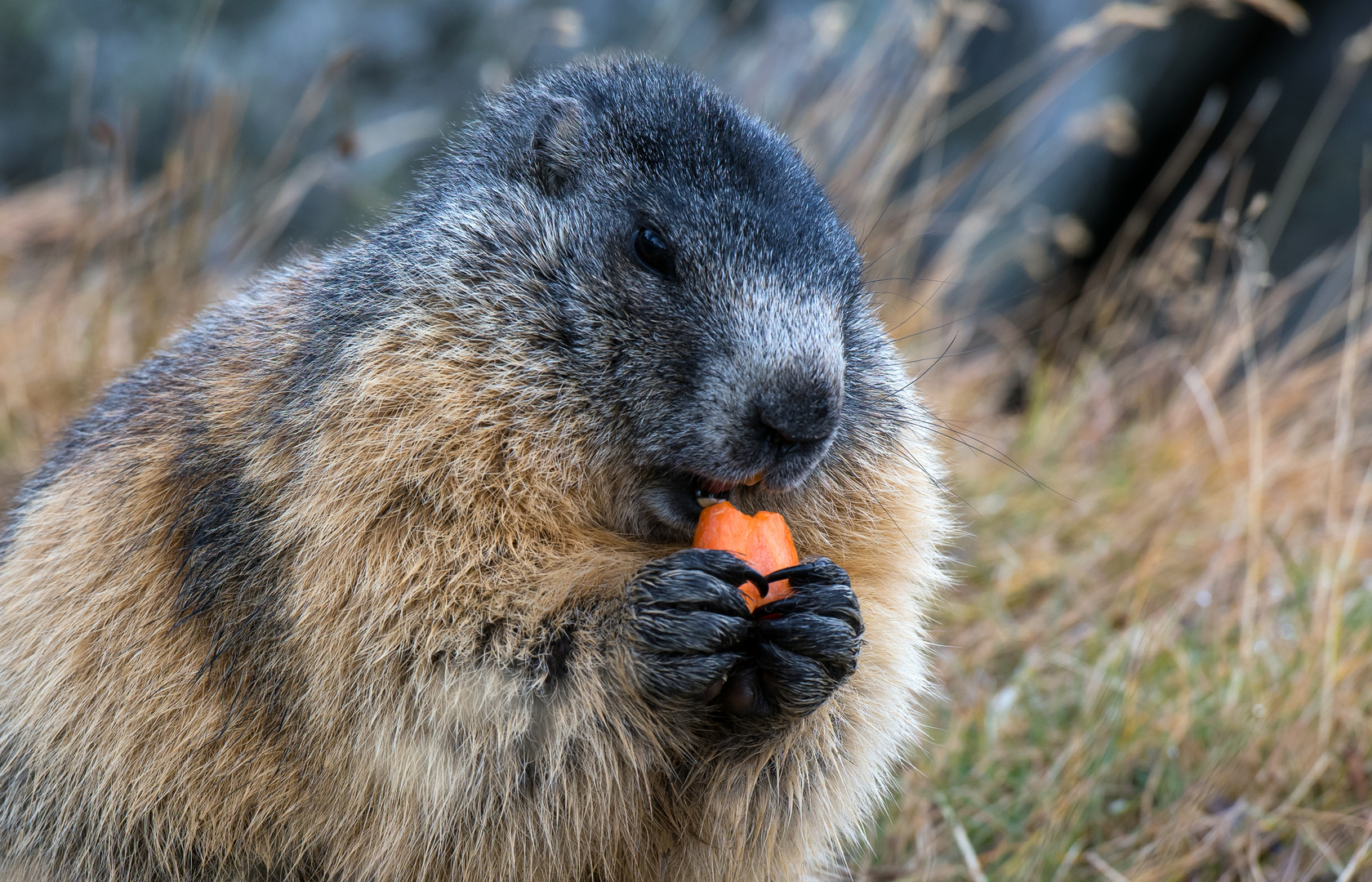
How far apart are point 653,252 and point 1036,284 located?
6.62m

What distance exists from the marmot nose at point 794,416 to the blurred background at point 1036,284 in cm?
100

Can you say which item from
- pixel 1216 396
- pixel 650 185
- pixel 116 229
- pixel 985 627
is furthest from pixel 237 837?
pixel 1216 396

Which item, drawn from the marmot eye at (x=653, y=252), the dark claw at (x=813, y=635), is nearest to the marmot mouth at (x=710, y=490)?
the dark claw at (x=813, y=635)

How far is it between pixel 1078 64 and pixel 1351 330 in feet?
6.18

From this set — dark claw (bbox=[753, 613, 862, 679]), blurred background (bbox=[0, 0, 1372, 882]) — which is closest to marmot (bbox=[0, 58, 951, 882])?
dark claw (bbox=[753, 613, 862, 679])

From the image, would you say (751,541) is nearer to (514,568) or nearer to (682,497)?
(682,497)

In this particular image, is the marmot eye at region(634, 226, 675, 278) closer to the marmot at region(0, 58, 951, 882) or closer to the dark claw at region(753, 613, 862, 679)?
the marmot at region(0, 58, 951, 882)

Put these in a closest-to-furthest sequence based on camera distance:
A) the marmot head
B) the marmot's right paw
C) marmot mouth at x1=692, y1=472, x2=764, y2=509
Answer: the marmot's right paw < the marmot head < marmot mouth at x1=692, y1=472, x2=764, y2=509

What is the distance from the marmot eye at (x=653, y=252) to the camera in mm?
2770

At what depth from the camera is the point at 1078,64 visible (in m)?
5.76

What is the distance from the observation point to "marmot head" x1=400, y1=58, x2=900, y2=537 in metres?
2.55

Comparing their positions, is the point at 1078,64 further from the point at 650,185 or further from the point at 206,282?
the point at 206,282

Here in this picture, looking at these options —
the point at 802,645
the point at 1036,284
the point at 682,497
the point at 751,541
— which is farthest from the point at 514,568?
the point at 1036,284

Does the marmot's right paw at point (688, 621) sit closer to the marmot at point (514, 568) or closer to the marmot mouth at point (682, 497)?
the marmot at point (514, 568)
